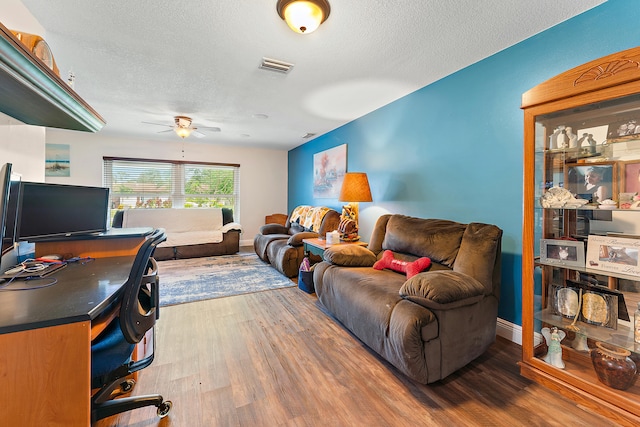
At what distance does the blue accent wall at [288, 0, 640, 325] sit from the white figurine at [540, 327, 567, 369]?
381 millimetres

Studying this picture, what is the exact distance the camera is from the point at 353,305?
2064 mm

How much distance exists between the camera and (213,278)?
3.72m

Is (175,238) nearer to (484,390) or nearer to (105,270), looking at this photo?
(105,270)

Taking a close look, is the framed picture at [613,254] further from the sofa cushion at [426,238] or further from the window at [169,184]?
the window at [169,184]

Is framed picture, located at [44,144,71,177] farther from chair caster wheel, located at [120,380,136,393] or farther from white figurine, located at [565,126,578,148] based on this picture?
white figurine, located at [565,126,578,148]

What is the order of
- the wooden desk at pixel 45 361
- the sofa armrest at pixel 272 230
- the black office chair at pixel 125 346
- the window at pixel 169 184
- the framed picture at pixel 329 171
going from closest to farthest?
the wooden desk at pixel 45 361 < the black office chair at pixel 125 346 < the framed picture at pixel 329 171 < the sofa armrest at pixel 272 230 < the window at pixel 169 184

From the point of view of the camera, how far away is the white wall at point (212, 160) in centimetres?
488

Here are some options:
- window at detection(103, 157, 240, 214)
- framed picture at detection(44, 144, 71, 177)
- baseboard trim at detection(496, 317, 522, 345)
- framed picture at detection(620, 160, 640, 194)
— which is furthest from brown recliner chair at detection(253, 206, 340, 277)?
framed picture at detection(44, 144, 71, 177)

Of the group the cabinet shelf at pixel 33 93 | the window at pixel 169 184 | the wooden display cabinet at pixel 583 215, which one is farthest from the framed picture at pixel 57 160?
the wooden display cabinet at pixel 583 215

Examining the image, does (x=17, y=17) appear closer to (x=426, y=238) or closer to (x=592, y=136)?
(x=426, y=238)

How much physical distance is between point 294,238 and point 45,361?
10.0 feet

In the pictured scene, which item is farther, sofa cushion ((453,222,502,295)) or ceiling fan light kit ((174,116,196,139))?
ceiling fan light kit ((174,116,196,139))

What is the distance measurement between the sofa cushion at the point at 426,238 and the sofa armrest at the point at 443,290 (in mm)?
364

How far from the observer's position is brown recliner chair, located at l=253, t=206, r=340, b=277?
3.83 metres
